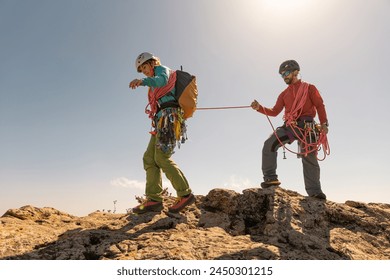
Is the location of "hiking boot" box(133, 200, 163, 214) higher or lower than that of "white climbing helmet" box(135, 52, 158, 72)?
lower

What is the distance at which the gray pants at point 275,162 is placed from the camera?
6.86m

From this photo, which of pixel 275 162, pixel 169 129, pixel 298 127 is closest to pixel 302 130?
Result: pixel 298 127

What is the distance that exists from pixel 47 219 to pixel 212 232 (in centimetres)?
291

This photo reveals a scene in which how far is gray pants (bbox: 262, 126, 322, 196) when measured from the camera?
6.86 m

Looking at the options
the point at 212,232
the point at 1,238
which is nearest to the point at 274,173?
the point at 212,232

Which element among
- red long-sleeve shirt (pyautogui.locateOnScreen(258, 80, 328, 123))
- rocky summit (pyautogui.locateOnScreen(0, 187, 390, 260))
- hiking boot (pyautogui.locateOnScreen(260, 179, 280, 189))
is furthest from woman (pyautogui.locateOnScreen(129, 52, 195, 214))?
red long-sleeve shirt (pyautogui.locateOnScreen(258, 80, 328, 123))

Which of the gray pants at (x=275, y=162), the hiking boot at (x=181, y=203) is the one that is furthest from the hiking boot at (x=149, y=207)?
the gray pants at (x=275, y=162)

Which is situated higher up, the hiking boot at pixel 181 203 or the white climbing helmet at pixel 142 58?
the white climbing helmet at pixel 142 58

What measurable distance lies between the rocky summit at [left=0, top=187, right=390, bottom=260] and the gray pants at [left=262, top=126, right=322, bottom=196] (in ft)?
1.51

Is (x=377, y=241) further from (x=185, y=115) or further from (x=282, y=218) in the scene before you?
(x=185, y=115)

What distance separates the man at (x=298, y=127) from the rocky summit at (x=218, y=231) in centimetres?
49

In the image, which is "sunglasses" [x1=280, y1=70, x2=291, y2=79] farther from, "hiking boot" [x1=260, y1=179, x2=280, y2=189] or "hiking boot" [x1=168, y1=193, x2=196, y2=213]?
"hiking boot" [x1=168, y1=193, x2=196, y2=213]

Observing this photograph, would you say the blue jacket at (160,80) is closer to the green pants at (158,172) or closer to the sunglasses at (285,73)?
the green pants at (158,172)
